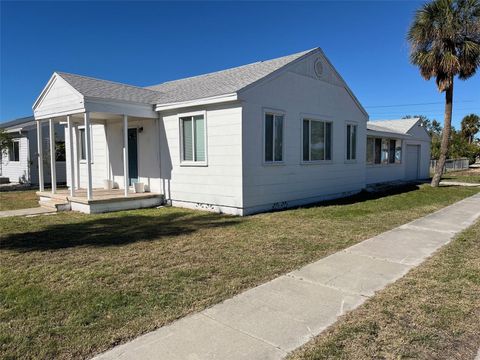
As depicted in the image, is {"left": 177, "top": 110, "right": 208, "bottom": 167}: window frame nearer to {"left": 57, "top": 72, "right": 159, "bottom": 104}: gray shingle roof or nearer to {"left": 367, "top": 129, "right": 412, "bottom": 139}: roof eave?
{"left": 57, "top": 72, "right": 159, "bottom": 104}: gray shingle roof

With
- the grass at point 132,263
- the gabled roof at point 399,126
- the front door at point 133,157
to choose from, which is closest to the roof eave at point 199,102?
the front door at point 133,157

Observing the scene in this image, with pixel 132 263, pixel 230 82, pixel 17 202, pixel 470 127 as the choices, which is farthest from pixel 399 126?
pixel 470 127

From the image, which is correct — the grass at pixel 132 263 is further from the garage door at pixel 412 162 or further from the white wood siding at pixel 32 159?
the garage door at pixel 412 162

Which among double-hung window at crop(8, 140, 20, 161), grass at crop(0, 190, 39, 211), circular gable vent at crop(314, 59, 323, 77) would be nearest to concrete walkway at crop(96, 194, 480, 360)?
circular gable vent at crop(314, 59, 323, 77)

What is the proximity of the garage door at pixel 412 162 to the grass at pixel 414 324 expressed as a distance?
69.5 ft

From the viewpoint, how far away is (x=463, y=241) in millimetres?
6906

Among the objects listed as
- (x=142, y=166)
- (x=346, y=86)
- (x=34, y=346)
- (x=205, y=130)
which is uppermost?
(x=346, y=86)

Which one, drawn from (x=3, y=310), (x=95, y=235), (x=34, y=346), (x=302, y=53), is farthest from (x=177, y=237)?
(x=302, y=53)

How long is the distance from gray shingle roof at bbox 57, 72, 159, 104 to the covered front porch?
14cm

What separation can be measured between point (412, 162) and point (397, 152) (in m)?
2.84

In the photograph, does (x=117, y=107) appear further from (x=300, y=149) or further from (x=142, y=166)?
(x=300, y=149)

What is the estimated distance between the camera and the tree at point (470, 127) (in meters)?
58.5

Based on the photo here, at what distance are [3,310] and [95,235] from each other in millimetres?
3728

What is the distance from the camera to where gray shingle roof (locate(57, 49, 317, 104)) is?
1024 centimetres
